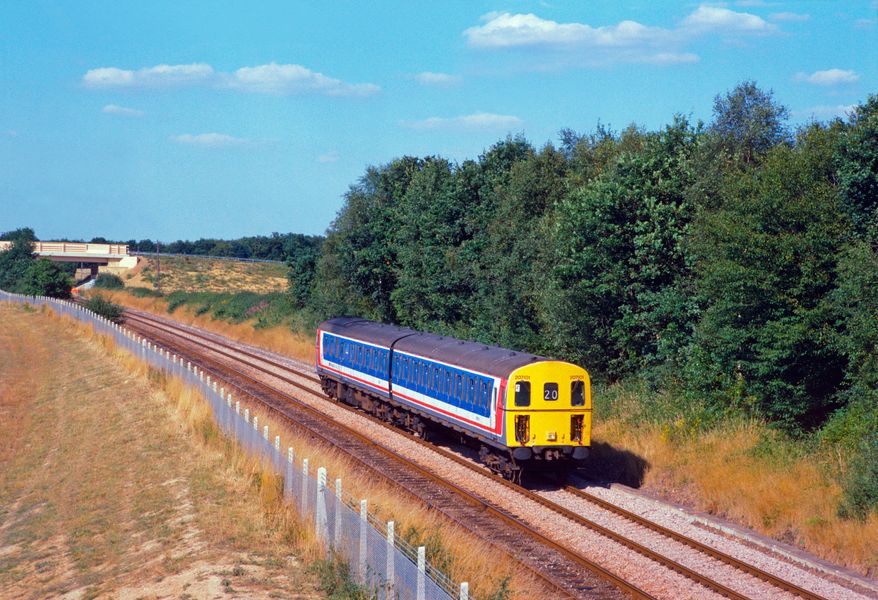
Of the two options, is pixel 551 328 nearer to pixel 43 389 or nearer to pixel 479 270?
pixel 479 270

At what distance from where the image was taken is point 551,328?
30.9 m

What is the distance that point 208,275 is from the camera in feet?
441

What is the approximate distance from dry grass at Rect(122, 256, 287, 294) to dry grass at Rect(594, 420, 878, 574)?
97.7 metres

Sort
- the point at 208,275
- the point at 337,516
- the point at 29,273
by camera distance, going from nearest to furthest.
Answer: the point at 337,516 → the point at 29,273 → the point at 208,275

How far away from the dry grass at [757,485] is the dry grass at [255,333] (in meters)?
30.3

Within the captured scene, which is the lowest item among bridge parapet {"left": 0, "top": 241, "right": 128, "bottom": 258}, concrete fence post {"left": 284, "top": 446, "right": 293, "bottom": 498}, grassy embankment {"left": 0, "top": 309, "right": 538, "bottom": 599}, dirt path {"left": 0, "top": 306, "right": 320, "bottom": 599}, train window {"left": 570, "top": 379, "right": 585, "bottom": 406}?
dirt path {"left": 0, "top": 306, "right": 320, "bottom": 599}

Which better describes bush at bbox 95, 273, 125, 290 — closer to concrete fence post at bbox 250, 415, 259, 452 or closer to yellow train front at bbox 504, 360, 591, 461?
concrete fence post at bbox 250, 415, 259, 452

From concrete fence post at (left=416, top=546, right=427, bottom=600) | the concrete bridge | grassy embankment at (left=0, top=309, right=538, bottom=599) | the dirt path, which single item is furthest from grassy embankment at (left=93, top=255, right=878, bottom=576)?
the concrete bridge

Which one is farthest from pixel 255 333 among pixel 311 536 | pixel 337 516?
pixel 337 516

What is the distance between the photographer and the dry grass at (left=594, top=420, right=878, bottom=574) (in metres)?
16.6

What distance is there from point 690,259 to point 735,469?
7.93 metres

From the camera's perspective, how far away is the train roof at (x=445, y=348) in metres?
22.8

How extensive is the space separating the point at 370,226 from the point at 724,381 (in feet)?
105

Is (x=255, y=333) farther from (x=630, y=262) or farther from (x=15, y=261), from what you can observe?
(x=15, y=261)
